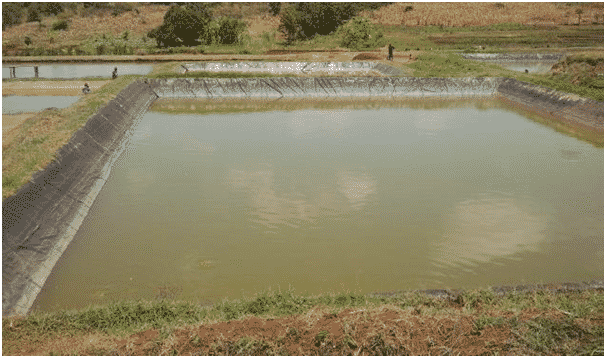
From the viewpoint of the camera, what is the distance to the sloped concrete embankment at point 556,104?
18141 mm

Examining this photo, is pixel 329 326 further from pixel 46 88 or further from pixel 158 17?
pixel 158 17

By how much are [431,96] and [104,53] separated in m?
31.2

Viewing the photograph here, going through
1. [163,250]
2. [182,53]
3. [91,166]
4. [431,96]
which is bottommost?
[163,250]

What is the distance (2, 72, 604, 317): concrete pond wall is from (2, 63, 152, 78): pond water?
28.4ft

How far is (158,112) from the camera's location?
21.0 m

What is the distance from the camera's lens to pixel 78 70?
33.2 meters

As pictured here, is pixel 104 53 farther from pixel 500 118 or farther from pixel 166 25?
pixel 500 118

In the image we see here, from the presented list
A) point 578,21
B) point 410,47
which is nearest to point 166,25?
point 410,47

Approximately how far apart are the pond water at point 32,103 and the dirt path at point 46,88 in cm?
104

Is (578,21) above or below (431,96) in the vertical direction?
above

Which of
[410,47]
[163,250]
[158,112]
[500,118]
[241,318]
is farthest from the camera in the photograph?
[410,47]

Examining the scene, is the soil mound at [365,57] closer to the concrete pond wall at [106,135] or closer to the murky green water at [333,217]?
the concrete pond wall at [106,135]

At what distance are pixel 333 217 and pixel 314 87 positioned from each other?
1656 centimetres

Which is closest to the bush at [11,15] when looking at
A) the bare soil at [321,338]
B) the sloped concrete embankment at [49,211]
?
the sloped concrete embankment at [49,211]
